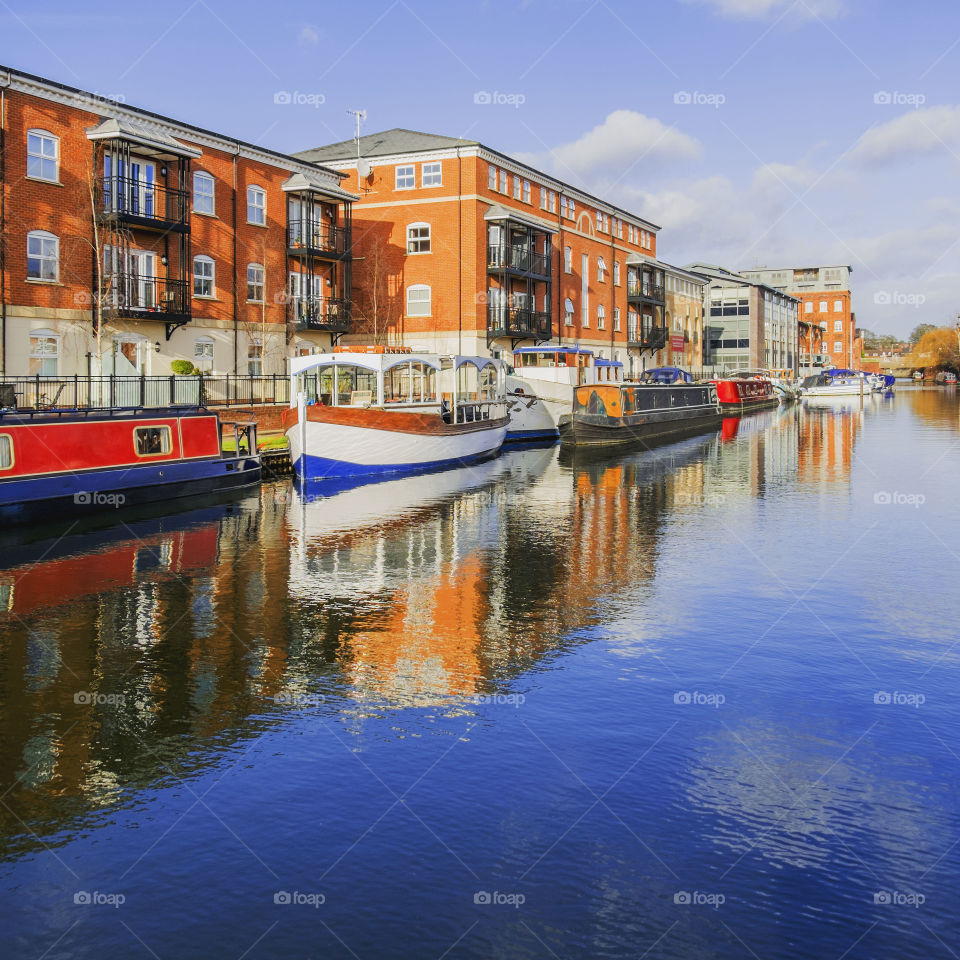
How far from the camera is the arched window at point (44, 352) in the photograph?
3262 cm

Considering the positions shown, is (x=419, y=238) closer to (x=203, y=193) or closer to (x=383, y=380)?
(x=203, y=193)

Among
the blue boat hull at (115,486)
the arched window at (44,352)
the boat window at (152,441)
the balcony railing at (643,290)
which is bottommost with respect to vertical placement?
the blue boat hull at (115,486)

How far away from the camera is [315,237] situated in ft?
151

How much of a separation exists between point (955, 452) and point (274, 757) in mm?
36846

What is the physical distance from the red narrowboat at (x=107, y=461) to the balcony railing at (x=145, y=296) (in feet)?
28.6

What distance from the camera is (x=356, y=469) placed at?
104 feet

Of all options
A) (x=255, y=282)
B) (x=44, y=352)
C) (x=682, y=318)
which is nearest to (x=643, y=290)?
(x=682, y=318)

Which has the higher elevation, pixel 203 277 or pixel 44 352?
pixel 203 277

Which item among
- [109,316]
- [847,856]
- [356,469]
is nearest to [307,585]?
[847,856]

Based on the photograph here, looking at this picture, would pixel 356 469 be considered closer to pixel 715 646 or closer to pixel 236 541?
pixel 236 541

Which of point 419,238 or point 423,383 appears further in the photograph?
point 419,238

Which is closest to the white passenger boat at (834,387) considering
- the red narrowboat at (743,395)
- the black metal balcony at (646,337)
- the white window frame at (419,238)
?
the red narrowboat at (743,395)

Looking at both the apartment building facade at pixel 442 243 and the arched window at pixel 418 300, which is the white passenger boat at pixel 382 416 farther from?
the arched window at pixel 418 300

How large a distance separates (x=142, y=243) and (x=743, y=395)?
51242 mm
